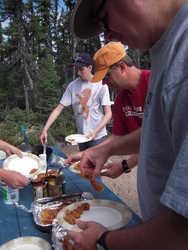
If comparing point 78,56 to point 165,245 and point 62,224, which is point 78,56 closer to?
point 62,224

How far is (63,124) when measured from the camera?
21.3 feet

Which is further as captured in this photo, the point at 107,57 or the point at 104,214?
the point at 107,57

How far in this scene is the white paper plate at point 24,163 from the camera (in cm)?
179

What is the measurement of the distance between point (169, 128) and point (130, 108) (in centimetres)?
153

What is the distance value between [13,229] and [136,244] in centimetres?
89

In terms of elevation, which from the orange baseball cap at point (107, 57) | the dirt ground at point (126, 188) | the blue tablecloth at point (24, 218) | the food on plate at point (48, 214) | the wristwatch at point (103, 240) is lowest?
the dirt ground at point (126, 188)

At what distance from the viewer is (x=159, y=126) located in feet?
1.98

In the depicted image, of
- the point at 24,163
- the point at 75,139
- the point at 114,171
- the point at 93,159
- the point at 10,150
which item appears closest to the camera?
the point at 93,159

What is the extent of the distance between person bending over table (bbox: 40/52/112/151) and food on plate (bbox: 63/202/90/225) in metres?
1.81

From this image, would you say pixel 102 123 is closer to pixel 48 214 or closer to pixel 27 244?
pixel 48 214

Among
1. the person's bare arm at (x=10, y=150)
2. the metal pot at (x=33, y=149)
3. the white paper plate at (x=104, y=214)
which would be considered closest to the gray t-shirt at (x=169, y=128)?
the white paper plate at (x=104, y=214)

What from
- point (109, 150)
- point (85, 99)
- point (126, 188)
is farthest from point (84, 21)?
point (126, 188)

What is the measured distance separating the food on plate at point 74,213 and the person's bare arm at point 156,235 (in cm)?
48

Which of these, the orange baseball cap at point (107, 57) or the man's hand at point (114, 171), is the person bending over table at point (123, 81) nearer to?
the orange baseball cap at point (107, 57)
